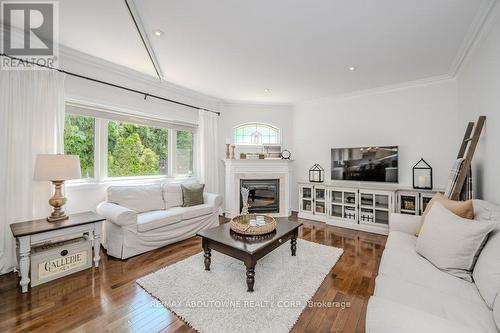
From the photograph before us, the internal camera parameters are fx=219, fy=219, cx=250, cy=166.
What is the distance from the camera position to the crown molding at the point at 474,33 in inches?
75.3

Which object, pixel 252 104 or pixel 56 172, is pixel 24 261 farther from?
pixel 252 104

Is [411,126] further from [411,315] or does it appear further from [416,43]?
[411,315]

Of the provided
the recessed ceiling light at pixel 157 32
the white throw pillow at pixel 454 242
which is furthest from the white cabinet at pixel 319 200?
the recessed ceiling light at pixel 157 32

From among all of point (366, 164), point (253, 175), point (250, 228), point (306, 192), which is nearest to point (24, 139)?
point (250, 228)

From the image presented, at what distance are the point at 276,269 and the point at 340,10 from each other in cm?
261

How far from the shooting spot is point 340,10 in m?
1.95

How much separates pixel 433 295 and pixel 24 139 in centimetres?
390

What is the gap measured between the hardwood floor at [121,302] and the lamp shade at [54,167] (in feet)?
3.47

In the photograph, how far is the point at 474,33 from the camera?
225 centimetres

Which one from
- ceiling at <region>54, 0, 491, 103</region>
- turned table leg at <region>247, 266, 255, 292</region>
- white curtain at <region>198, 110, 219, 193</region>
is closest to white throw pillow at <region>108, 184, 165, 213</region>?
white curtain at <region>198, 110, 219, 193</region>

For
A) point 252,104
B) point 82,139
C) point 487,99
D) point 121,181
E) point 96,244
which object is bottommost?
point 96,244

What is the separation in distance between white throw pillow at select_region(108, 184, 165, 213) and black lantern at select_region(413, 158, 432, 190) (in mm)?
4240

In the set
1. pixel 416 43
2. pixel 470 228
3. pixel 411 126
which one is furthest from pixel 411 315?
pixel 411 126

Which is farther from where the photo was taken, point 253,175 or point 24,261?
point 253,175
